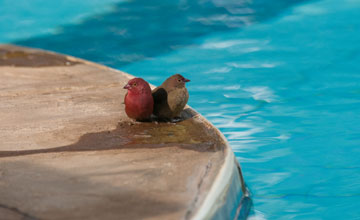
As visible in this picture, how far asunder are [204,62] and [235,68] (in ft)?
1.11

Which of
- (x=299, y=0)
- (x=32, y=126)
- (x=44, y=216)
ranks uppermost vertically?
(x=299, y=0)

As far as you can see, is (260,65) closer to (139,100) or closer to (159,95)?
(159,95)

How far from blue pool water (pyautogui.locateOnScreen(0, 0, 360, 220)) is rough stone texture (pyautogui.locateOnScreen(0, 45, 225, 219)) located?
2.17 ft

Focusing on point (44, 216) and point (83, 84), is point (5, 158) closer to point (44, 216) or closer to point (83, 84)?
point (44, 216)

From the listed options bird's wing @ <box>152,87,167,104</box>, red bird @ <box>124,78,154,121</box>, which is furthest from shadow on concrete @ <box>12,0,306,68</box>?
red bird @ <box>124,78,154,121</box>

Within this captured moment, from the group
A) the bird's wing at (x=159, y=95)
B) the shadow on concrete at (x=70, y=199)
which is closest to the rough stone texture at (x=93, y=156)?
the shadow on concrete at (x=70, y=199)

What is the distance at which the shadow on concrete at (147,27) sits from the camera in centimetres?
604

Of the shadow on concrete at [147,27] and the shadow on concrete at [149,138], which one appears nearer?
the shadow on concrete at [149,138]

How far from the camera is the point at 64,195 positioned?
2191 mm

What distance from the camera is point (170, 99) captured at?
3.03 m

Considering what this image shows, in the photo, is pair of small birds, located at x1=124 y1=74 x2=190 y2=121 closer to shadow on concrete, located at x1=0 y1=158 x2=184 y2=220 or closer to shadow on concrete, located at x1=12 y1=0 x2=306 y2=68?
shadow on concrete, located at x1=0 y1=158 x2=184 y2=220

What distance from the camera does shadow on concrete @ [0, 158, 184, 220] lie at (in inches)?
80.4

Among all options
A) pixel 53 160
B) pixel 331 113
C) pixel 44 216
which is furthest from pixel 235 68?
pixel 44 216

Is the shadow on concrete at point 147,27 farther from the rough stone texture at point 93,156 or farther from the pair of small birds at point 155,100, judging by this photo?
the pair of small birds at point 155,100
